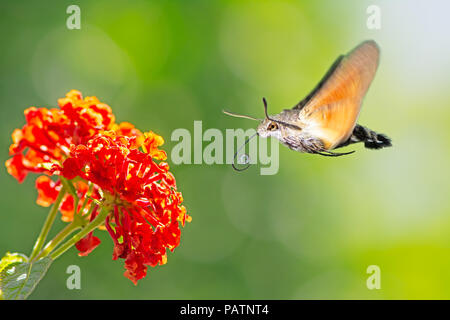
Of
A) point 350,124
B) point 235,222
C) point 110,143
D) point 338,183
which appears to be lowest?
point 110,143

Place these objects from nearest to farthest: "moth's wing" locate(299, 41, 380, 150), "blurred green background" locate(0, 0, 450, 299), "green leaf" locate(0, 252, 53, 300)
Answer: "green leaf" locate(0, 252, 53, 300) < "moth's wing" locate(299, 41, 380, 150) < "blurred green background" locate(0, 0, 450, 299)

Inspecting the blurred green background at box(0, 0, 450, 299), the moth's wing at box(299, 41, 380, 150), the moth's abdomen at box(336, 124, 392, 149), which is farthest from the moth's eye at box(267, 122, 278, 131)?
the blurred green background at box(0, 0, 450, 299)

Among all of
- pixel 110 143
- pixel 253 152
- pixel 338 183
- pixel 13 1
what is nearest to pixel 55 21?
pixel 13 1

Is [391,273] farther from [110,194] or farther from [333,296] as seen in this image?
[110,194]

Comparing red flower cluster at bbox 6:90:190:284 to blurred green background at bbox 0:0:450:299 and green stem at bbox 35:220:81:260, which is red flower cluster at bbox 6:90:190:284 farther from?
blurred green background at bbox 0:0:450:299

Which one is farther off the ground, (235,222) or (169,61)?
(169,61)

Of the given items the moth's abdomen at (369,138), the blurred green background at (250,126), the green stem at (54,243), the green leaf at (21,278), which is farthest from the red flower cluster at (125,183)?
the blurred green background at (250,126)

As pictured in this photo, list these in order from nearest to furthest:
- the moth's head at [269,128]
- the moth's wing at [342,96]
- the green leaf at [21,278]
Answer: the green leaf at [21,278] → the moth's wing at [342,96] → the moth's head at [269,128]

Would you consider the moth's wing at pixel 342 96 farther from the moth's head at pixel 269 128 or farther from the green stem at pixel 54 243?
the green stem at pixel 54 243
